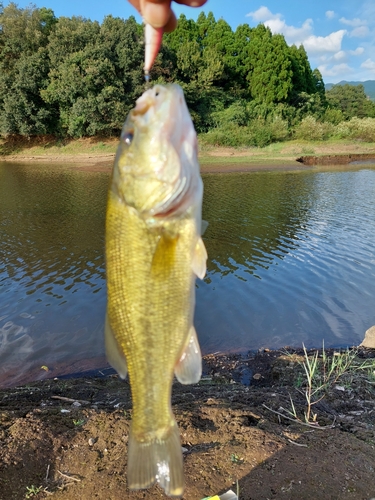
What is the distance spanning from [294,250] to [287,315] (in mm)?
5165

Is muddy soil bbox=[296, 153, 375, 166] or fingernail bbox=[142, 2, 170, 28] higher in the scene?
fingernail bbox=[142, 2, 170, 28]

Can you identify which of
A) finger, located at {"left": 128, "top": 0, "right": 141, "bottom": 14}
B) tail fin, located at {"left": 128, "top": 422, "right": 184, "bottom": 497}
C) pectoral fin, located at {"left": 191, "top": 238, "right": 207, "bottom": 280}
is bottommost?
tail fin, located at {"left": 128, "top": 422, "right": 184, "bottom": 497}

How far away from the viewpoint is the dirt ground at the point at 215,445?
12.8 feet

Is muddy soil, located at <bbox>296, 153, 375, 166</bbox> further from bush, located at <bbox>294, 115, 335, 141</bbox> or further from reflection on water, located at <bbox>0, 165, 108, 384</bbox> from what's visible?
reflection on water, located at <bbox>0, 165, 108, 384</bbox>

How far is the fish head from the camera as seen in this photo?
79.4 inches

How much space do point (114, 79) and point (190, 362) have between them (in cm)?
4801

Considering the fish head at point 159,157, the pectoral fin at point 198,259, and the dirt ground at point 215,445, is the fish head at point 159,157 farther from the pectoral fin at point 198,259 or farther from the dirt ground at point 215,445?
the dirt ground at point 215,445

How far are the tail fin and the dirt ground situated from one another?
171 cm

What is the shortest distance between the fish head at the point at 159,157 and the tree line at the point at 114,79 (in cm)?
4533

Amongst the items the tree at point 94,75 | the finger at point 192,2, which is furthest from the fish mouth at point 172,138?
the tree at point 94,75

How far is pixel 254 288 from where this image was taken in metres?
12.0

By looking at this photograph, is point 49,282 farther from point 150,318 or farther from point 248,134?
point 248,134

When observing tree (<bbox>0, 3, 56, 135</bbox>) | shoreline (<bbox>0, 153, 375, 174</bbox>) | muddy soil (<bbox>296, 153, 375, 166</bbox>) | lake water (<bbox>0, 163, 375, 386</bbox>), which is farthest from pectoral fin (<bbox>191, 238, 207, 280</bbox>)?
tree (<bbox>0, 3, 56, 135</bbox>)

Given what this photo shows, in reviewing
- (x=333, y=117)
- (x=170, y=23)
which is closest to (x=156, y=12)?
(x=170, y=23)
